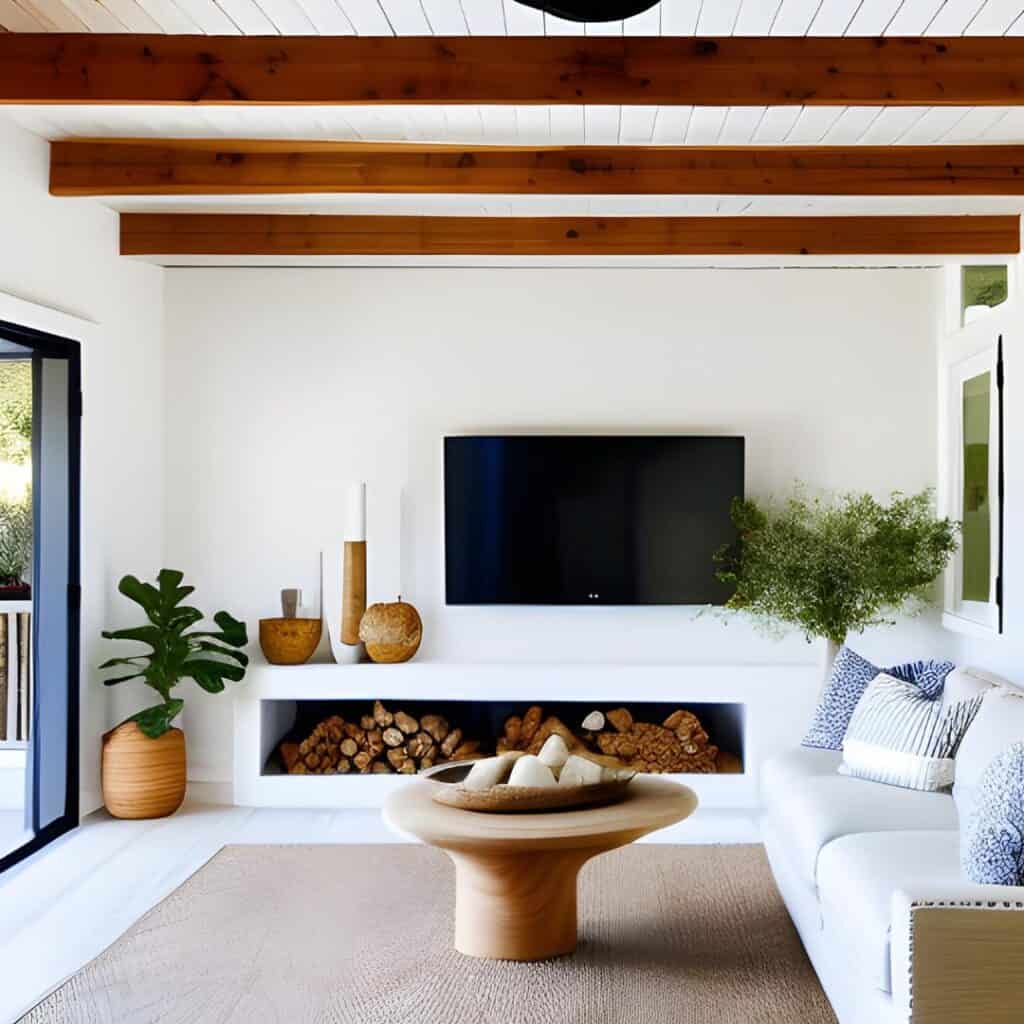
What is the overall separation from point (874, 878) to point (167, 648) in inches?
137

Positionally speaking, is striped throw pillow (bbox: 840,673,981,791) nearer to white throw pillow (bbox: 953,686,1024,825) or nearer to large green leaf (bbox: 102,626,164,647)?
white throw pillow (bbox: 953,686,1024,825)

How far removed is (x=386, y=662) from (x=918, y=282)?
3.11 metres

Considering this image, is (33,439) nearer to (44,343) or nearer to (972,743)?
(44,343)

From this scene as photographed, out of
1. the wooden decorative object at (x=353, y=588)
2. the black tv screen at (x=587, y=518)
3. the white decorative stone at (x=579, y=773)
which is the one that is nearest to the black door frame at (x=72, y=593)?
the wooden decorative object at (x=353, y=588)

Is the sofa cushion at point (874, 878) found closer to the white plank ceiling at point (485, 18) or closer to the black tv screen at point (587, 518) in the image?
the white plank ceiling at point (485, 18)

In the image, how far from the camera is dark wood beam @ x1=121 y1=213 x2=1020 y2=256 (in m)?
5.52

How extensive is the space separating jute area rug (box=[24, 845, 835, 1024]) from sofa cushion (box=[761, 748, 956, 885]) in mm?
327

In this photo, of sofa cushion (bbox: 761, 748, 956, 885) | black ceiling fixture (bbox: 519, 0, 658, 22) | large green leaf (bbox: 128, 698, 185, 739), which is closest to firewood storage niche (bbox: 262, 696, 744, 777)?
large green leaf (bbox: 128, 698, 185, 739)

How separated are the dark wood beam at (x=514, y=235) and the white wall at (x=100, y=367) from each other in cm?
31

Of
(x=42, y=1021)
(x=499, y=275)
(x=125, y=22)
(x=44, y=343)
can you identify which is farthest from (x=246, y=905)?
(x=499, y=275)

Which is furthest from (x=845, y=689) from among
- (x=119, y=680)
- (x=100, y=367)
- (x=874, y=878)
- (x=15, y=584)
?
(x=15, y=584)

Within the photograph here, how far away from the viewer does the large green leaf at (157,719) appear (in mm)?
5438

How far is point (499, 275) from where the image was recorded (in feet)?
20.2

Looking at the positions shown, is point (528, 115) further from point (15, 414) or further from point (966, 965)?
point (15, 414)
